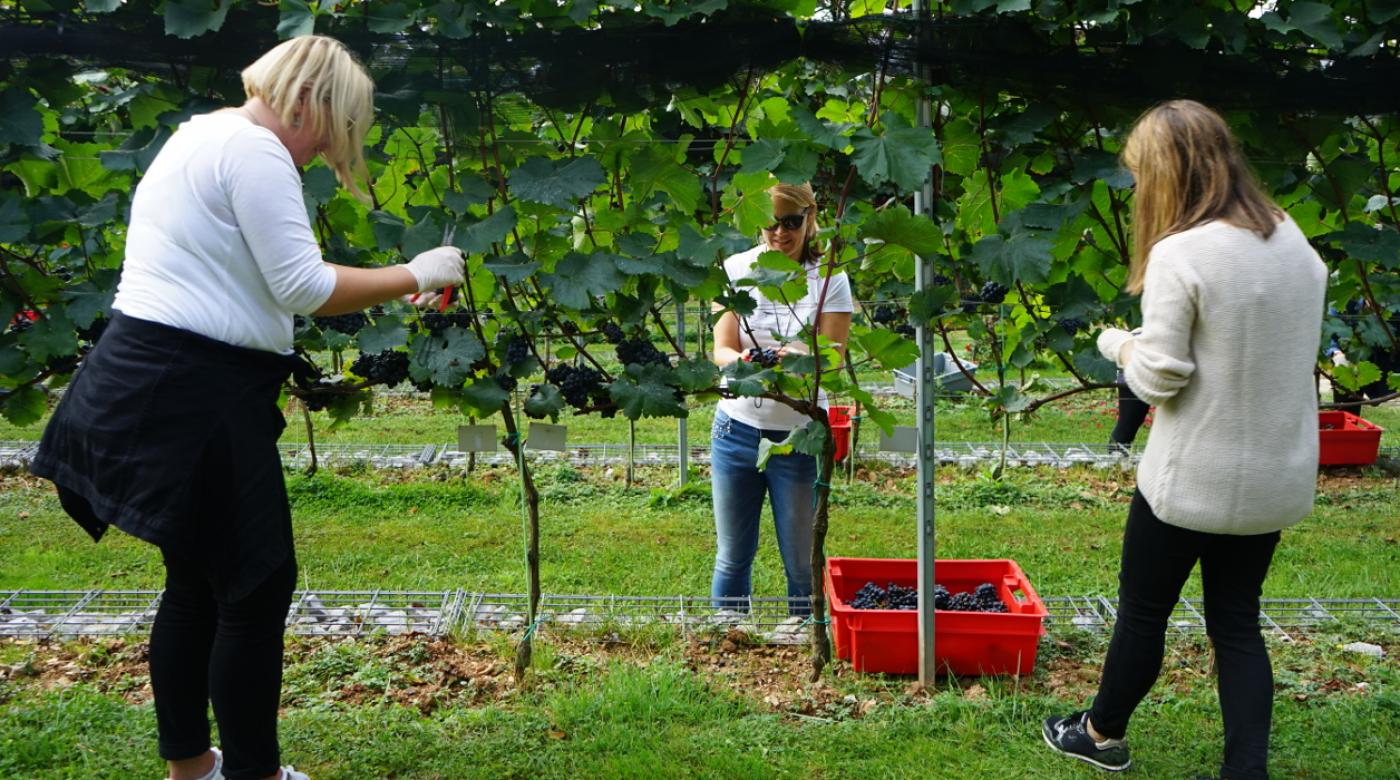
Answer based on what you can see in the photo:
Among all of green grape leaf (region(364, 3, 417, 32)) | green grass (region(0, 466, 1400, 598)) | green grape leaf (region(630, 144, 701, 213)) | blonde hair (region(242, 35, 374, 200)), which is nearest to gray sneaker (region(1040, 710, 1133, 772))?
green grape leaf (region(630, 144, 701, 213))

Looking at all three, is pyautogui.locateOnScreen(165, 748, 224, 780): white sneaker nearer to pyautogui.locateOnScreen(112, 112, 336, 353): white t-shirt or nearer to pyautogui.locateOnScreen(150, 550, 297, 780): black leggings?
pyautogui.locateOnScreen(150, 550, 297, 780): black leggings

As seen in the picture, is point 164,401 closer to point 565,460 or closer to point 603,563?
point 603,563

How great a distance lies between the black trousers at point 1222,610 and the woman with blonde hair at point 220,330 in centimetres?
155

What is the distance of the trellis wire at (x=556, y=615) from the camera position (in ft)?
10.9

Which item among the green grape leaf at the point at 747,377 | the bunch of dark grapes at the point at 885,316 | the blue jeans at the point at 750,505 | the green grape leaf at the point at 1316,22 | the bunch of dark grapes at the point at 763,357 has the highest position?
the green grape leaf at the point at 1316,22

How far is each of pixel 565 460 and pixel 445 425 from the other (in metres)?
1.40

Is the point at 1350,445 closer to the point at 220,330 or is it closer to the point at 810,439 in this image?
the point at 810,439

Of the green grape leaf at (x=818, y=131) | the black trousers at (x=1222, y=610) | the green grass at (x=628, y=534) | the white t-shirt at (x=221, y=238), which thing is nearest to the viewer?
the white t-shirt at (x=221, y=238)

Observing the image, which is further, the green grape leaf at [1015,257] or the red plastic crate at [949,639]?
the red plastic crate at [949,639]

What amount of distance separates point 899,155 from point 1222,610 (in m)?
1.12

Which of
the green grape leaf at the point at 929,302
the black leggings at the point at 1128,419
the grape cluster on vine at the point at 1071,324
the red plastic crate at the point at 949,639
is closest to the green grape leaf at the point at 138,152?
the green grape leaf at the point at 929,302

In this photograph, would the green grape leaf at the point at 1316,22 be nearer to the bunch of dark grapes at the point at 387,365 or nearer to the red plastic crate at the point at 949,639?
the red plastic crate at the point at 949,639

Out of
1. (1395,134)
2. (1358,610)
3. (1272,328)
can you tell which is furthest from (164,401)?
(1358,610)

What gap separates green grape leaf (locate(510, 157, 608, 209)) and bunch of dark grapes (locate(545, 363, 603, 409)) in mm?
431
